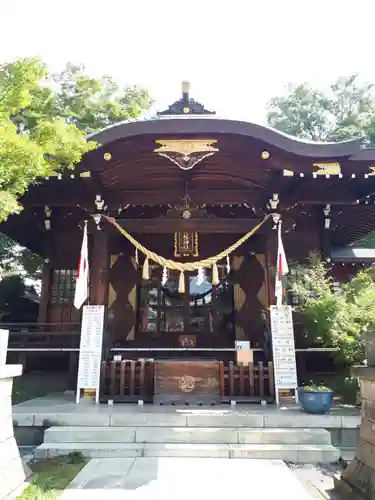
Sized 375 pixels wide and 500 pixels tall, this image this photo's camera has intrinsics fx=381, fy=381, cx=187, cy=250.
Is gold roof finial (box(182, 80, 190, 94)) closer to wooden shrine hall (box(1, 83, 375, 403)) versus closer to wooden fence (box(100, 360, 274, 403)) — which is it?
wooden shrine hall (box(1, 83, 375, 403))

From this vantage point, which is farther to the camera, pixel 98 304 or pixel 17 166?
pixel 98 304

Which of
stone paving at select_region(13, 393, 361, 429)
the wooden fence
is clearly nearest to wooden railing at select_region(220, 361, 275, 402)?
the wooden fence

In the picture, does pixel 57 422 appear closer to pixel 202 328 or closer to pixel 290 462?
pixel 290 462

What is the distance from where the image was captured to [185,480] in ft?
13.1

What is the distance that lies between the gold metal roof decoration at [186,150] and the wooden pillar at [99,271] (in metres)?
2.28

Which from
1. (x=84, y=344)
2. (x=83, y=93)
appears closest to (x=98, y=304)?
(x=84, y=344)

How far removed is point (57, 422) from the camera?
556cm

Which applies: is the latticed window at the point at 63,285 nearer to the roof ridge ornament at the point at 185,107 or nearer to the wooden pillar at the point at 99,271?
the wooden pillar at the point at 99,271

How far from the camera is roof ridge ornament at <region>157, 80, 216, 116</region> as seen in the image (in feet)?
30.5

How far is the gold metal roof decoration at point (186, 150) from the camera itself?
7027mm

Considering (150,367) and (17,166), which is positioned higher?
(17,166)

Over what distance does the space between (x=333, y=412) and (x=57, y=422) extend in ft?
13.9

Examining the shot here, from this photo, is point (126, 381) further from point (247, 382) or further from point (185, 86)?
point (185, 86)

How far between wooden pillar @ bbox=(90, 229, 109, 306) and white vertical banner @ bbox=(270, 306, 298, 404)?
3.46 m
